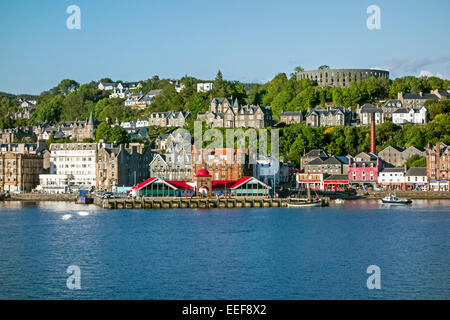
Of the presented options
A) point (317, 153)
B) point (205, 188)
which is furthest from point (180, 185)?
point (317, 153)

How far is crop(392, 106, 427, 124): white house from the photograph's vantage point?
108m

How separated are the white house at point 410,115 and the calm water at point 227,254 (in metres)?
45.6

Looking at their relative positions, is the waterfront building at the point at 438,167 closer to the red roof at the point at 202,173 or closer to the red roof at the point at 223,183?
the red roof at the point at 223,183

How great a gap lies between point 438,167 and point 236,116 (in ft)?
112

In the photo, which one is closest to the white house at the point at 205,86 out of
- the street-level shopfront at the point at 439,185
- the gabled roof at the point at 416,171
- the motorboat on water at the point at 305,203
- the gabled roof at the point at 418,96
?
the gabled roof at the point at 418,96

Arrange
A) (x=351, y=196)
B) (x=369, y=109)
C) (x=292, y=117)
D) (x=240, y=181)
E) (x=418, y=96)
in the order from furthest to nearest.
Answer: (x=418, y=96) < (x=292, y=117) < (x=369, y=109) < (x=351, y=196) < (x=240, y=181)

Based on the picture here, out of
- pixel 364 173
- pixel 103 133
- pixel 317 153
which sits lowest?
pixel 364 173

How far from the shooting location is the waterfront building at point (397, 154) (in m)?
94.9

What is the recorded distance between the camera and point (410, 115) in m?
108

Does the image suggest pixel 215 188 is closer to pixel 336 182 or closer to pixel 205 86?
pixel 336 182

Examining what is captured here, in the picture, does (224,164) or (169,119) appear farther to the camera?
(169,119)

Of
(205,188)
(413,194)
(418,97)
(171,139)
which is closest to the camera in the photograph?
(205,188)

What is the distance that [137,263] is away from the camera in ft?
123
